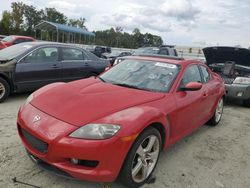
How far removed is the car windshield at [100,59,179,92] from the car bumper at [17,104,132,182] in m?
1.34

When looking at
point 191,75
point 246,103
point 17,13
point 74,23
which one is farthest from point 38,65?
point 74,23

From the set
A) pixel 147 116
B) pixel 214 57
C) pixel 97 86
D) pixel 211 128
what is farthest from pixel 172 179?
pixel 214 57

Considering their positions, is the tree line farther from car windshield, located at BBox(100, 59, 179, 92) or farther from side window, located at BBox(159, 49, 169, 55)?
car windshield, located at BBox(100, 59, 179, 92)

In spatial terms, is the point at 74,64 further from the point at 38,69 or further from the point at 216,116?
the point at 216,116

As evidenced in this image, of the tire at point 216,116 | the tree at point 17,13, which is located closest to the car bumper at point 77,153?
the tire at point 216,116

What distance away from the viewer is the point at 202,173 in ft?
12.3

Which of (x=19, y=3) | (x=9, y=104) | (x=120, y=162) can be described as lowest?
(x=9, y=104)

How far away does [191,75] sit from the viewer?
4648 mm

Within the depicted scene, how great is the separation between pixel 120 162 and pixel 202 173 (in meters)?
1.43

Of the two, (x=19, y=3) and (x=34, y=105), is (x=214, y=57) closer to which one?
(x=34, y=105)

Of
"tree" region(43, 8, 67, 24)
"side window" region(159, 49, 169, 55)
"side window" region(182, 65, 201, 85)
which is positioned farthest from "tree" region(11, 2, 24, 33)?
"side window" region(182, 65, 201, 85)

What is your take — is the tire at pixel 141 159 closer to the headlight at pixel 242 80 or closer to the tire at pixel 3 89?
the tire at pixel 3 89

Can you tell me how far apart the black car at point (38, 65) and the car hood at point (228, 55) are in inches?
149

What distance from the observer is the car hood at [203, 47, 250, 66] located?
329 inches
